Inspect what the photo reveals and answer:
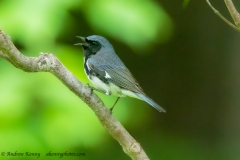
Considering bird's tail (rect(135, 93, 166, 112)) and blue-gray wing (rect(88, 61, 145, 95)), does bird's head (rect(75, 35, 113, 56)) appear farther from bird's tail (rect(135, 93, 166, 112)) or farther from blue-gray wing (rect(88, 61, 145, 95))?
bird's tail (rect(135, 93, 166, 112))

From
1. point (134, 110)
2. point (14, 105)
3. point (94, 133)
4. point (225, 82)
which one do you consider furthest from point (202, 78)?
point (14, 105)

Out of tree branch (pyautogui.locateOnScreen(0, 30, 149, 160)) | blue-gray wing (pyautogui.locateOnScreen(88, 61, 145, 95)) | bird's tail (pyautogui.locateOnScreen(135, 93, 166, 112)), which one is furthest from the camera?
blue-gray wing (pyautogui.locateOnScreen(88, 61, 145, 95))

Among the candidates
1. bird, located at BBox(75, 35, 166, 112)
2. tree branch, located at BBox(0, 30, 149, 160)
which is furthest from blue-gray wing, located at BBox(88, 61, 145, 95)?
tree branch, located at BBox(0, 30, 149, 160)

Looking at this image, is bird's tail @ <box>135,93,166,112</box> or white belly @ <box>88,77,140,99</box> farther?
white belly @ <box>88,77,140,99</box>

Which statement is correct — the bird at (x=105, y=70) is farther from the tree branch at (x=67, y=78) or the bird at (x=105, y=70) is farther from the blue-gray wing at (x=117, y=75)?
the tree branch at (x=67, y=78)

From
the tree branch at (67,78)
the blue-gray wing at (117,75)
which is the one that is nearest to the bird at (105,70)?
the blue-gray wing at (117,75)

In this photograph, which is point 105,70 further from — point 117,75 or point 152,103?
point 152,103

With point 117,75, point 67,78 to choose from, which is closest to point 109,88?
point 117,75
